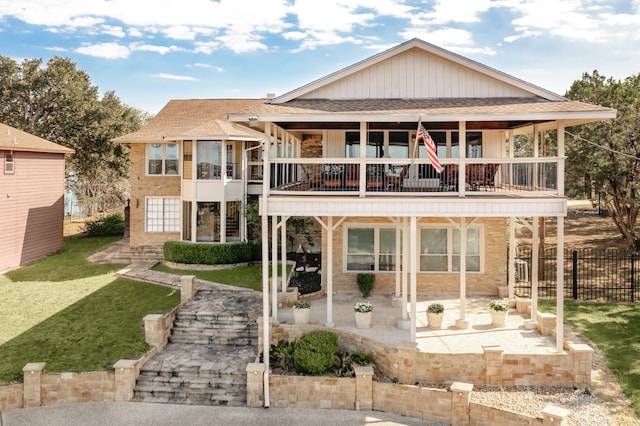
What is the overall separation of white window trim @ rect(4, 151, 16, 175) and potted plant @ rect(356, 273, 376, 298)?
16.2m

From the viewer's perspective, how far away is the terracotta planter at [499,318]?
1404cm

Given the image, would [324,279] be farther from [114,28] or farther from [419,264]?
[114,28]

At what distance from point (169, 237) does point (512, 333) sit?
55.6 ft

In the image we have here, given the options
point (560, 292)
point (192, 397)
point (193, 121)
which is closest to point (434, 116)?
point (560, 292)

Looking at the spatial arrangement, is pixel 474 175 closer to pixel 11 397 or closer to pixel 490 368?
pixel 490 368

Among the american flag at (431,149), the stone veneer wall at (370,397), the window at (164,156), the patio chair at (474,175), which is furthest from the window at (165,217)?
the american flag at (431,149)

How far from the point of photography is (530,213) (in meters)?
12.5

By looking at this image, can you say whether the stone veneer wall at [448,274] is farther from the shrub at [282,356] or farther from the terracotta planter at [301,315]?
the shrub at [282,356]

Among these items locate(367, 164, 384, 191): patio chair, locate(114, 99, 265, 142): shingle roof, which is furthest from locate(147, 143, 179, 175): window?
locate(367, 164, 384, 191): patio chair

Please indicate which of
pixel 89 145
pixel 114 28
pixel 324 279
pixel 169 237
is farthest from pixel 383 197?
pixel 89 145

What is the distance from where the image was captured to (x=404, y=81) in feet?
52.3

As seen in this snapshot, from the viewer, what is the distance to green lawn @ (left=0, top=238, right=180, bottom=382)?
41.6 ft

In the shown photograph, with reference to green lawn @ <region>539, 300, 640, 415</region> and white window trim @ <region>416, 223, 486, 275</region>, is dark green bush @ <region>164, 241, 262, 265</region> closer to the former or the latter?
white window trim @ <region>416, 223, 486, 275</region>

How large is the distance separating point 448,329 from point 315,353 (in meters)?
4.22
